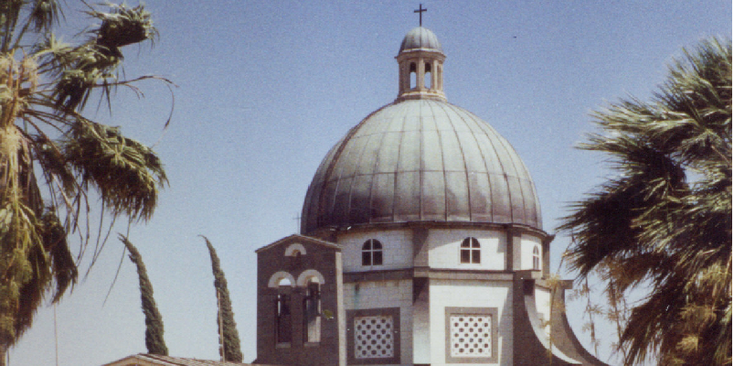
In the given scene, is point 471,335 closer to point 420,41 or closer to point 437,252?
point 437,252

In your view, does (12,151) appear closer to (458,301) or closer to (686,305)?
(686,305)

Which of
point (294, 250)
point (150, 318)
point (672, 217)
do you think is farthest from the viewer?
point (150, 318)

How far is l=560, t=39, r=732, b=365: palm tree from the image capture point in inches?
605

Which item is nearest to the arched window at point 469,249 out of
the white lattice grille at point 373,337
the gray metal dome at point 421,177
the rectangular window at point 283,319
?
the gray metal dome at point 421,177

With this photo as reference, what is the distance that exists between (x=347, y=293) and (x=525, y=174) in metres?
8.38

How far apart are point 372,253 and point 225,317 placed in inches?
233

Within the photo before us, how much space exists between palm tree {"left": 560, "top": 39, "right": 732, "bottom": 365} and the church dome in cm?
2734

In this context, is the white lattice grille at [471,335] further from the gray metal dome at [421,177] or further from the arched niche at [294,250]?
the arched niche at [294,250]

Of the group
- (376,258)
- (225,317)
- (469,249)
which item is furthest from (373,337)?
(225,317)

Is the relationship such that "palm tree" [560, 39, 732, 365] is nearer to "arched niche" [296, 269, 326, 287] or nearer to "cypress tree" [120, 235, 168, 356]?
"arched niche" [296, 269, 326, 287]

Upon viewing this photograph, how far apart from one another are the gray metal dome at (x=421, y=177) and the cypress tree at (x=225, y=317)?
3.88m

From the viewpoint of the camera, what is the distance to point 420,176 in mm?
45719

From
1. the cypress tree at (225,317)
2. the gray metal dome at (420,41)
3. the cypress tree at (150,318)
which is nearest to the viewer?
the cypress tree at (150,318)

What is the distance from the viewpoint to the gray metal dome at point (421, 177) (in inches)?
1790
